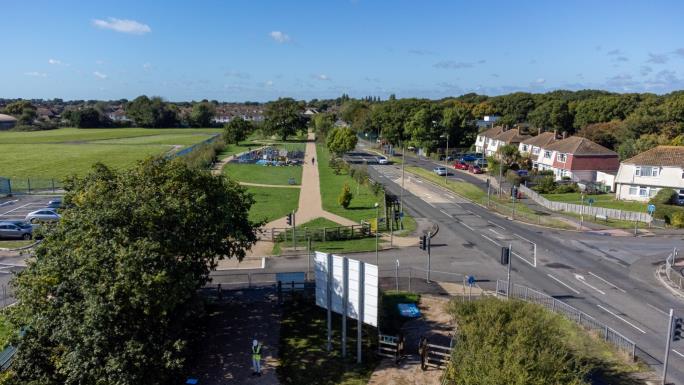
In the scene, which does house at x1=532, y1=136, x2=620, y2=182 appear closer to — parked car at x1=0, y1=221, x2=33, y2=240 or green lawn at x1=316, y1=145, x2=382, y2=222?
green lawn at x1=316, y1=145, x2=382, y2=222

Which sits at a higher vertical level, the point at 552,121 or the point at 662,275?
the point at 552,121

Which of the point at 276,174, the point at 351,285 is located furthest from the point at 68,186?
the point at 276,174

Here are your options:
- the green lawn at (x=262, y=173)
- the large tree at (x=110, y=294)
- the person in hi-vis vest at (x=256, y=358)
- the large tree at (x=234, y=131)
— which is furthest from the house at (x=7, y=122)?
the person in hi-vis vest at (x=256, y=358)

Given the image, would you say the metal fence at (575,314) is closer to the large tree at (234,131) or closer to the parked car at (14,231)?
the parked car at (14,231)

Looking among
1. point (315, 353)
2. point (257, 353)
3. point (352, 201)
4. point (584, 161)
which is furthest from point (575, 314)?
point (584, 161)

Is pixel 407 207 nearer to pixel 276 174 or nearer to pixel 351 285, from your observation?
pixel 276 174

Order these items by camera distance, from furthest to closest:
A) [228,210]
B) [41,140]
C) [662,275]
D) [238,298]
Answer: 1. [41,140]
2. [662,275]
3. [238,298]
4. [228,210]
